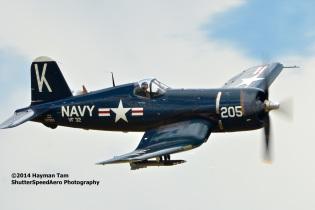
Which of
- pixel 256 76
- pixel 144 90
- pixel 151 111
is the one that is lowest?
pixel 151 111

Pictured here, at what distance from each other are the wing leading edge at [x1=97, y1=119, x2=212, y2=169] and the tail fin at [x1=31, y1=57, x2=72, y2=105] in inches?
148

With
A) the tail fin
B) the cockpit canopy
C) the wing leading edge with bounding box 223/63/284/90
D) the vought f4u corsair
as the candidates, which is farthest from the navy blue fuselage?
the wing leading edge with bounding box 223/63/284/90

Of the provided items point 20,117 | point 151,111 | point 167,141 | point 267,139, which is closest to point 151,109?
point 151,111

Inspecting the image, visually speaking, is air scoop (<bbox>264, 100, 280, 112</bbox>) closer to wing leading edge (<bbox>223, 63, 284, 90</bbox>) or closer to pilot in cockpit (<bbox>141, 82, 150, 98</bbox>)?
wing leading edge (<bbox>223, 63, 284, 90</bbox>)

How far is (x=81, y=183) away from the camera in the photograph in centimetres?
3092

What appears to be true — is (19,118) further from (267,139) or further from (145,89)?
(267,139)

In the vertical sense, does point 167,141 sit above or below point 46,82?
below

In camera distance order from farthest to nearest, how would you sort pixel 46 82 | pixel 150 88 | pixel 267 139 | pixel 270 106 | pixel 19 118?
pixel 46 82 → pixel 19 118 → pixel 150 88 → pixel 267 139 → pixel 270 106

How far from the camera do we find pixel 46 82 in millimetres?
33375

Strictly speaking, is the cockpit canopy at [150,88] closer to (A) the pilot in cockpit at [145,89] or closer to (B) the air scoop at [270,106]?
(A) the pilot in cockpit at [145,89]

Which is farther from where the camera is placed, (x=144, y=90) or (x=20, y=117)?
(x=20, y=117)

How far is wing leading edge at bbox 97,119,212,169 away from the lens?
92.2 feet

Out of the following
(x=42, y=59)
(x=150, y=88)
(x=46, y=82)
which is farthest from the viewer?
(x=42, y=59)

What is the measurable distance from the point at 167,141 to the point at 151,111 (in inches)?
73.4
